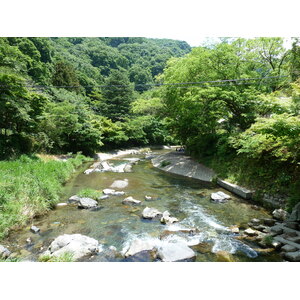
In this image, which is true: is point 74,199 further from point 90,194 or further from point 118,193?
point 118,193

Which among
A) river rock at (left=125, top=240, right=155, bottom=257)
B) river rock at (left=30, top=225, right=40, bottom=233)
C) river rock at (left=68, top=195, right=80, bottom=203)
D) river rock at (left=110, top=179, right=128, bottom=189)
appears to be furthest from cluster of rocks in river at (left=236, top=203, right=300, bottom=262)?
river rock at (left=110, top=179, right=128, bottom=189)

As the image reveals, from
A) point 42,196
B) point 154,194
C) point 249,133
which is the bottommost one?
point 154,194

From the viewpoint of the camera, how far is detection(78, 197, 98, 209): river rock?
8.50 metres

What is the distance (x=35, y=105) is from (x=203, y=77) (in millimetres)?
10545

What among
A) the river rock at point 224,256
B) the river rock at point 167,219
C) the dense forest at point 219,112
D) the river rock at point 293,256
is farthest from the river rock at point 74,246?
the dense forest at point 219,112

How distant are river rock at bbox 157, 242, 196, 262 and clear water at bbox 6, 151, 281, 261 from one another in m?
0.31

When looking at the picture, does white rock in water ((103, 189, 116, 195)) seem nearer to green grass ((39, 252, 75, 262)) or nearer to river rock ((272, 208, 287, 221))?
green grass ((39, 252, 75, 262))

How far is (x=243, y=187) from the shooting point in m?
10.5

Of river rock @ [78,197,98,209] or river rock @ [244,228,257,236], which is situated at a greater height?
river rock @ [244,228,257,236]

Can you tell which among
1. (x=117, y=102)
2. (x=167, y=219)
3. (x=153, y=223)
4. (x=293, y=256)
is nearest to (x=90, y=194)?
(x=153, y=223)

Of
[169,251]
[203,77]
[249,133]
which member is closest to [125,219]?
[169,251]

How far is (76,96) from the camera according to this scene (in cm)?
2758

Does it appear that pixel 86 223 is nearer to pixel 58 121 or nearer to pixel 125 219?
pixel 125 219
